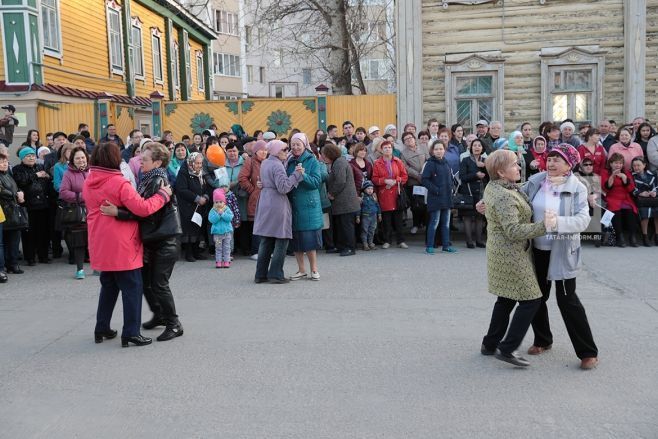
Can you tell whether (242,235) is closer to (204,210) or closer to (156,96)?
(204,210)

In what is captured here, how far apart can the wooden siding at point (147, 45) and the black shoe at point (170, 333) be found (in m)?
22.7

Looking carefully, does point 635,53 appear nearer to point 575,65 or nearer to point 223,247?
point 575,65

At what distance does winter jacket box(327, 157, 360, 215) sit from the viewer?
37.9ft

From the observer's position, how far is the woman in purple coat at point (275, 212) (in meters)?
9.12

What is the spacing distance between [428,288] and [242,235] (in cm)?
410

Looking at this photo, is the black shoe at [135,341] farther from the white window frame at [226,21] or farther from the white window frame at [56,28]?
the white window frame at [226,21]

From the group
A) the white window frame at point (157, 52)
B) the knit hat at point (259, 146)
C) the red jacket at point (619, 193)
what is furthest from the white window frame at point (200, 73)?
the red jacket at point (619, 193)

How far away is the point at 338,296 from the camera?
332 inches

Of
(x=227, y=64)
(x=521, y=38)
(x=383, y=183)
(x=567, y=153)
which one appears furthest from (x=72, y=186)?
(x=227, y=64)

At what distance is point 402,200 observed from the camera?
12.5 m

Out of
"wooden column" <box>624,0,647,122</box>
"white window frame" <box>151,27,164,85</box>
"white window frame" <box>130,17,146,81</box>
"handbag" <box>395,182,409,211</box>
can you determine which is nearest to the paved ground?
"handbag" <box>395,182,409,211</box>

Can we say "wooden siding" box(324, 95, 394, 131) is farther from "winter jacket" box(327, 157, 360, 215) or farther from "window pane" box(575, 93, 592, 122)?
"winter jacket" box(327, 157, 360, 215)

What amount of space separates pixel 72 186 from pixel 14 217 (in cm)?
93

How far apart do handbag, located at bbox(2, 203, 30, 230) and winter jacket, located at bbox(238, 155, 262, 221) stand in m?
3.28
